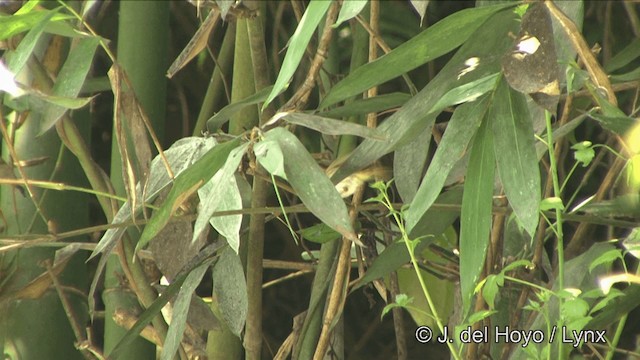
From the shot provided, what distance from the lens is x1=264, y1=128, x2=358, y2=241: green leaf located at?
1.44ft

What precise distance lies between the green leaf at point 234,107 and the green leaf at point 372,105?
4cm

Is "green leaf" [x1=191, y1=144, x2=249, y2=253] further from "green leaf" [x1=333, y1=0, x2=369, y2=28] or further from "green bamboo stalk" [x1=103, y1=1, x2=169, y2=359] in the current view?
"green bamboo stalk" [x1=103, y1=1, x2=169, y2=359]

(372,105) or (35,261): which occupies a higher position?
(372,105)

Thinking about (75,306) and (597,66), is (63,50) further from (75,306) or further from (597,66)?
(597,66)

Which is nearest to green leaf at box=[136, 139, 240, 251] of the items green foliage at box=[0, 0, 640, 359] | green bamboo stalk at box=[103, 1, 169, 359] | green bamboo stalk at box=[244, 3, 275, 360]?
green foliage at box=[0, 0, 640, 359]

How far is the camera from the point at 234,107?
566 mm

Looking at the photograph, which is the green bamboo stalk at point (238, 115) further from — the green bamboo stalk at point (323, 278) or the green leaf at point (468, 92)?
the green leaf at point (468, 92)

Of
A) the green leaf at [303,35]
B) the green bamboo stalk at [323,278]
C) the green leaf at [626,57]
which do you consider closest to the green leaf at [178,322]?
the green bamboo stalk at [323,278]

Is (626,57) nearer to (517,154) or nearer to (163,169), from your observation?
(517,154)

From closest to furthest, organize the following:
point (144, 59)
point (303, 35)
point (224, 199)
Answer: point (303, 35), point (224, 199), point (144, 59)

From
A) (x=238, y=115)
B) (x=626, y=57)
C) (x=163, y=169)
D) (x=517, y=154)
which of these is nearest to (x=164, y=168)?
(x=163, y=169)

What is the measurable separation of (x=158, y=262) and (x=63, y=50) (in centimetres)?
25

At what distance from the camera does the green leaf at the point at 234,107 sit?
555mm

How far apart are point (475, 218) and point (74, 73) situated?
26cm
